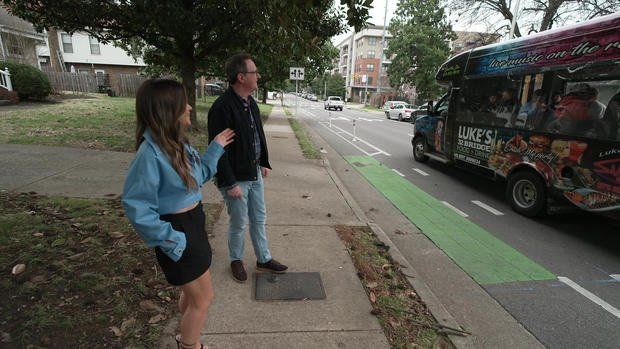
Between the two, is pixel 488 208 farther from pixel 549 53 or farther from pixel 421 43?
pixel 421 43

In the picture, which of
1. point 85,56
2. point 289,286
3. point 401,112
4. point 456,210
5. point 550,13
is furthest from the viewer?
point 85,56

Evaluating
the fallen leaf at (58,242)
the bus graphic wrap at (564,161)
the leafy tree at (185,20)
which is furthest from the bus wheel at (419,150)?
the fallen leaf at (58,242)

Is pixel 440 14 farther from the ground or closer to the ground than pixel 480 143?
farther from the ground

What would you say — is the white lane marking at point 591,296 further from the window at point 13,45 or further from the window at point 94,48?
the window at point 94,48

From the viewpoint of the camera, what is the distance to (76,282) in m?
2.85

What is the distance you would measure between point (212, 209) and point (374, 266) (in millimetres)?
2558

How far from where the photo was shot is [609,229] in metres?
5.15

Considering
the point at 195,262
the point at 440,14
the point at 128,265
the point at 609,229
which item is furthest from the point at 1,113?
the point at 440,14

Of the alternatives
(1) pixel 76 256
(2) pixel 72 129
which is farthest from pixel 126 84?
(1) pixel 76 256

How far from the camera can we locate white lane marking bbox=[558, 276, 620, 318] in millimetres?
3193

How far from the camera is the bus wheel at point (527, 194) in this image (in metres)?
5.32

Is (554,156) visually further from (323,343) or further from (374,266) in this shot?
(323,343)

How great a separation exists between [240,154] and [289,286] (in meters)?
1.33

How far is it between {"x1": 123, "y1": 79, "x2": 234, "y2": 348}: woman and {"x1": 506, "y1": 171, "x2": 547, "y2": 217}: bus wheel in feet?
18.0
